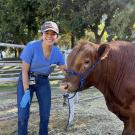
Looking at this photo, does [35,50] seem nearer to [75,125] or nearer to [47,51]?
[47,51]

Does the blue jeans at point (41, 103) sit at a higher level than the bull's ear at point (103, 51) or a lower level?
lower

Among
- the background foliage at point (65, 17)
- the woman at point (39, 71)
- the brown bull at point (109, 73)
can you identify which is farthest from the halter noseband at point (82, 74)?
the background foliage at point (65, 17)

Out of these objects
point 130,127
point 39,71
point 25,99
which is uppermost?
point 39,71

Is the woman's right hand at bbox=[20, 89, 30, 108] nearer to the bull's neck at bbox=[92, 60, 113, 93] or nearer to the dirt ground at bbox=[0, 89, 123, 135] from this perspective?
the bull's neck at bbox=[92, 60, 113, 93]

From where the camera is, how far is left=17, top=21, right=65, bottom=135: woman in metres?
5.00

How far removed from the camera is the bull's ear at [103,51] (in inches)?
169

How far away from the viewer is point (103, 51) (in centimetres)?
432

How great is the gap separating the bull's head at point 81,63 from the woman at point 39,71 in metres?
0.75

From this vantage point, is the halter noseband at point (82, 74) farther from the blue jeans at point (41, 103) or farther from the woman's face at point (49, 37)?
the blue jeans at point (41, 103)

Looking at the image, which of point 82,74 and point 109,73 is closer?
point 82,74

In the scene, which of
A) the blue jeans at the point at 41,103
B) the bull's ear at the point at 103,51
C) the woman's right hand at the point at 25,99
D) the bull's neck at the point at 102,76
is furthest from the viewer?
the blue jeans at the point at 41,103

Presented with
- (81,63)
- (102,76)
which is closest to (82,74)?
(81,63)

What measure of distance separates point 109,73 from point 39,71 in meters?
1.13

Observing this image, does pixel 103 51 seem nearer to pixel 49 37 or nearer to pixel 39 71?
pixel 49 37
